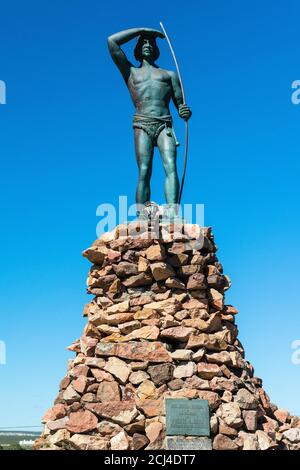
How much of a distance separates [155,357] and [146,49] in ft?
18.8

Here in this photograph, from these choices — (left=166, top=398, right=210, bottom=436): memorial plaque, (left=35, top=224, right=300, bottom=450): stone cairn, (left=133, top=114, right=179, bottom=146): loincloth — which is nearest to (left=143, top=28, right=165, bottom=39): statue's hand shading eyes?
(left=133, top=114, right=179, bottom=146): loincloth

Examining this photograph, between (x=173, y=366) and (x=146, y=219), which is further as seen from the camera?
(x=146, y=219)

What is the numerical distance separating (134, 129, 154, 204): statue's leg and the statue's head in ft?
4.83

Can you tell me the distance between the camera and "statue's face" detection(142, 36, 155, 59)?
12.4 metres

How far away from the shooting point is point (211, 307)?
11.1m

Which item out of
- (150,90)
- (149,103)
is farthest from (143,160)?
(150,90)

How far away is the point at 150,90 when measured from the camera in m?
12.1

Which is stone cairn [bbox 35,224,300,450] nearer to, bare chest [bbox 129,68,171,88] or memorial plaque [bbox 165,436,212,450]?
memorial plaque [bbox 165,436,212,450]
